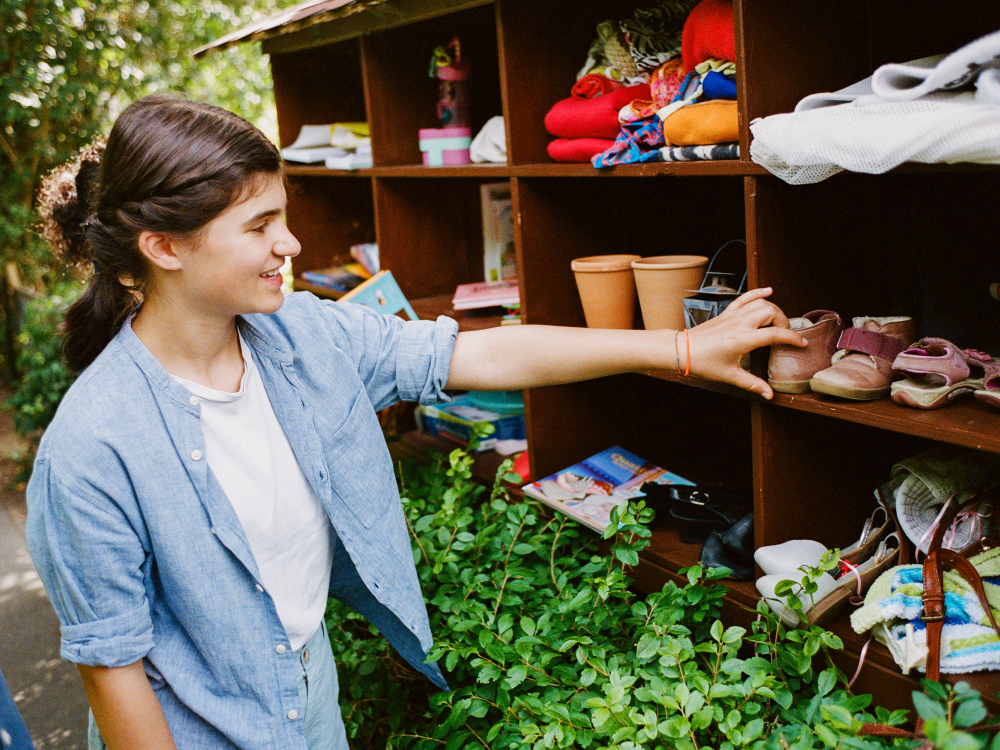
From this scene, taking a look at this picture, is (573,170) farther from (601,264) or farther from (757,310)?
(757,310)

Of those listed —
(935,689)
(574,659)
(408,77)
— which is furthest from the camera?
(408,77)

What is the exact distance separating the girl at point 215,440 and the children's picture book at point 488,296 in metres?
0.78

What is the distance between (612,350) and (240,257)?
2.42 feet

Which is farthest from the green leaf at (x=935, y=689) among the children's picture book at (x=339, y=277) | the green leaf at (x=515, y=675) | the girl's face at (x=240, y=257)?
the children's picture book at (x=339, y=277)

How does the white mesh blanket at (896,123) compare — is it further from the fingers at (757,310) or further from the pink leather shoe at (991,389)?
the pink leather shoe at (991,389)

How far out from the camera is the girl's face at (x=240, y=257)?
4.72 ft

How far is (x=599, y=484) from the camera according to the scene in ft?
7.46

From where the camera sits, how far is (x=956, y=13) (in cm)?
173

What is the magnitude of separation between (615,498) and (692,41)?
43.8 inches

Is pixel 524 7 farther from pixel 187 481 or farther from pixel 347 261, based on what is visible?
pixel 347 261

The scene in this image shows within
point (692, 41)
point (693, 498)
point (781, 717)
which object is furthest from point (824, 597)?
point (692, 41)

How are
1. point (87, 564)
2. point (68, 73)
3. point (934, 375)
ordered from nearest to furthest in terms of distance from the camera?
point (87, 564) < point (934, 375) < point (68, 73)

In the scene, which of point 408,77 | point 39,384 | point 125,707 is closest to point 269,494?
point 125,707

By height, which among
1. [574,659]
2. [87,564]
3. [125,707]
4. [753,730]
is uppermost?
[87,564]
